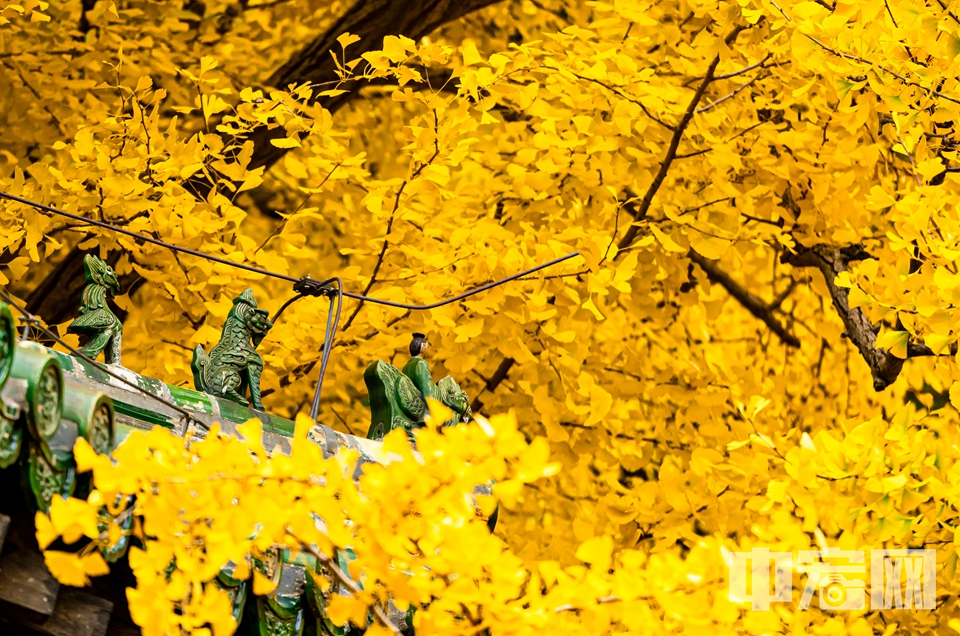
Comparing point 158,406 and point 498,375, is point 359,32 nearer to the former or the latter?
point 498,375

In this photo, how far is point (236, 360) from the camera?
3195 mm

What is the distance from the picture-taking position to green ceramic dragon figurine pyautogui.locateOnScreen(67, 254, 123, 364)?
9.81 feet

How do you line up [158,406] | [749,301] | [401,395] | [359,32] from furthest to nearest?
[749,301] < [359,32] < [401,395] < [158,406]

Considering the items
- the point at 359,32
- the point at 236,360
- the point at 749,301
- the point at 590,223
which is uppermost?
the point at 359,32

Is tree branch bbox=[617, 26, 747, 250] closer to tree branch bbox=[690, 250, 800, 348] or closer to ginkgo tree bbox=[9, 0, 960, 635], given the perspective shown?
ginkgo tree bbox=[9, 0, 960, 635]

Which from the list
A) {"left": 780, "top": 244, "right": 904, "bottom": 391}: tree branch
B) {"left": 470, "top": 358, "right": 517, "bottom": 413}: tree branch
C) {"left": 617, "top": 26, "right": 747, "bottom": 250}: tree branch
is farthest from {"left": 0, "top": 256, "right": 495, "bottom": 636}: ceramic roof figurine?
{"left": 780, "top": 244, "right": 904, "bottom": 391}: tree branch

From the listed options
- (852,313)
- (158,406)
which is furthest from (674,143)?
(158,406)

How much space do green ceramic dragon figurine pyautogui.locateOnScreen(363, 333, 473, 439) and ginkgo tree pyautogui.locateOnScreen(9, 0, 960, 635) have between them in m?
0.46

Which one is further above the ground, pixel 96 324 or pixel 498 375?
pixel 96 324

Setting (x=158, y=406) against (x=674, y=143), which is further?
(x=674, y=143)

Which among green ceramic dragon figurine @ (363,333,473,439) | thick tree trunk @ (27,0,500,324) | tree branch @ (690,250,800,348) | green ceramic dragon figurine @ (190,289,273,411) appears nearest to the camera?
green ceramic dragon figurine @ (190,289,273,411)

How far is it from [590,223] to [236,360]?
258cm

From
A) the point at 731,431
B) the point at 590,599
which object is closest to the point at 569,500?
the point at 731,431

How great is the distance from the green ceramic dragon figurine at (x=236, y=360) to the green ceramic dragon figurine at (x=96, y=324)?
238mm
